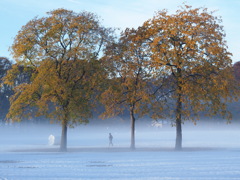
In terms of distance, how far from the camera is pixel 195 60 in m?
38.0

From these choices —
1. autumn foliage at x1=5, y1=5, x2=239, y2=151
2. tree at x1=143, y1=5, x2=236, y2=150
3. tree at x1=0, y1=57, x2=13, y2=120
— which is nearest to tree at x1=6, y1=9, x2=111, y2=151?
autumn foliage at x1=5, y1=5, x2=239, y2=151

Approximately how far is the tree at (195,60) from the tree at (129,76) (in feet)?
8.34

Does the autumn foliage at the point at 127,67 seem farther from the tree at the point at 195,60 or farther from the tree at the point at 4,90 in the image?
the tree at the point at 4,90

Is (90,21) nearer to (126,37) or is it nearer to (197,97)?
(126,37)

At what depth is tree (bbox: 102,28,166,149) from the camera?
4050cm

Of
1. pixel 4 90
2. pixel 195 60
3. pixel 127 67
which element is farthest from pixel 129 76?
pixel 4 90

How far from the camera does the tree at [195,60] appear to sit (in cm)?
3747

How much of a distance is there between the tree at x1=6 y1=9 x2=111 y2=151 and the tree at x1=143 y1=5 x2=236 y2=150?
7.04 metres

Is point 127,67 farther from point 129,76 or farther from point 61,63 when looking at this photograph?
point 61,63

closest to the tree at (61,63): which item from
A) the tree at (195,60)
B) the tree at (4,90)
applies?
the tree at (195,60)

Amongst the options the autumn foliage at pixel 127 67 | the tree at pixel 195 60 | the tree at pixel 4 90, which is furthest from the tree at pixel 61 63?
the tree at pixel 4 90

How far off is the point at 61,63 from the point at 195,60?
45.0ft

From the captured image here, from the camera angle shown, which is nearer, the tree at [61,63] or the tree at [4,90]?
the tree at [61,63]

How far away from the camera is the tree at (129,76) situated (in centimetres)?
4050
